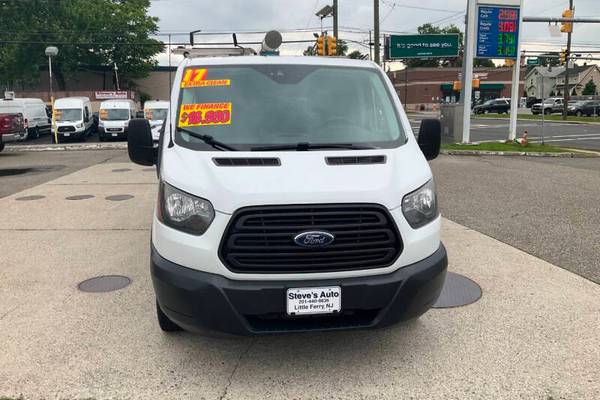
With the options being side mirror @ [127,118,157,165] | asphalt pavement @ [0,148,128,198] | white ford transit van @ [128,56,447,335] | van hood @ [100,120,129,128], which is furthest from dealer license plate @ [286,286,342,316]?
van hood @ [100,120,129,128]

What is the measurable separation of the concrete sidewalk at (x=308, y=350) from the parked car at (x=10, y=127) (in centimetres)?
1436

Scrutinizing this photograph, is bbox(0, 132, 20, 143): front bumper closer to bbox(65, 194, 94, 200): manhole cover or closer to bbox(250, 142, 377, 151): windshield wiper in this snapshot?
bbox(65, 194, 94, 200): manhole cover

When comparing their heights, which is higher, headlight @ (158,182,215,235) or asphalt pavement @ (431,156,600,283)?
headlight @ (158,182,215,235)

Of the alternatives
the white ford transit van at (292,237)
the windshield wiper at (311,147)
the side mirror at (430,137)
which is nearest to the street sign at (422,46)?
the side mirror at (430,137)

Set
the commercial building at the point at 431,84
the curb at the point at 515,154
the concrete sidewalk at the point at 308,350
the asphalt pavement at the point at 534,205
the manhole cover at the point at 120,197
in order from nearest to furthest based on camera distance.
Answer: the concrete sidewalk at the point at 308,350 → the asphalt pavement at the point at 534,205 → the manhole cover at the point at 120,197 → the curb at the point at 515,154 → the commercial building at the point at 431,84

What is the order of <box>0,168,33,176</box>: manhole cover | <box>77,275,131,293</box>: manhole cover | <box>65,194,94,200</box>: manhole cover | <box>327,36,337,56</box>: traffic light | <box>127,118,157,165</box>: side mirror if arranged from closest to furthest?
<box>127,118,157,165</box>: side mirror, <box>77,275,131,293</box>: manhole cover, <box>65,194,94,200</box>: manhole cover, <box>0,168,33,176</box>: manhole cover, <box>327,36,337,56</box>: traffic light

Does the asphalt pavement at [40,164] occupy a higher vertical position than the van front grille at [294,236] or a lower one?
lower

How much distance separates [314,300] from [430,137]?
2.00 meters

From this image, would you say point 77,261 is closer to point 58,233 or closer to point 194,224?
point 58,233

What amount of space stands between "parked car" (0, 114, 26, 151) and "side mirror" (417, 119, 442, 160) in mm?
17290

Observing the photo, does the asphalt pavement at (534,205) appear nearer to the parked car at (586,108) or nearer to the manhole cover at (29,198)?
the manhole cover at (29,198)

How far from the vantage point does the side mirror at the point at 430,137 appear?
14.1ft

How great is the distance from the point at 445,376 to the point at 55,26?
57.2m

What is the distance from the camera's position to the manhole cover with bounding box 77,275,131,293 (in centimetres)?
Answer: 488
